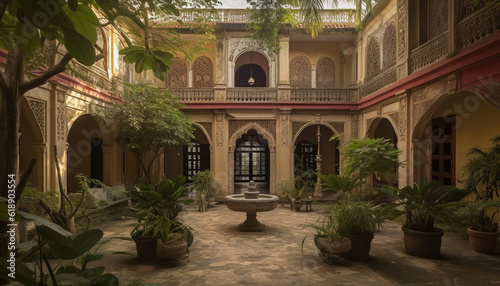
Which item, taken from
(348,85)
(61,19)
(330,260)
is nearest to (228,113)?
(348,85)

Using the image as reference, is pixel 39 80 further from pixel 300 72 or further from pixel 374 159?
pixel 300 72

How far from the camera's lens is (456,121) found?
8555 millimetres

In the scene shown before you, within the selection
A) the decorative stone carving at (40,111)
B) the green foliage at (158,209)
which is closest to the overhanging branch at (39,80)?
the green foliage at (158,209)

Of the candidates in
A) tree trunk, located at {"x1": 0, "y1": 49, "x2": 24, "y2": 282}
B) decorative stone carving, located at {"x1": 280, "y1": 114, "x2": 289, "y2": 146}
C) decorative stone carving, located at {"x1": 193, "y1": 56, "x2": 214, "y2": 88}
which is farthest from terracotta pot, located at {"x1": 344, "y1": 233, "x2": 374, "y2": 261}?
decorative stone carving, located at {"x1": 193, "y1": 56, "x2": 214, "y2": 88}

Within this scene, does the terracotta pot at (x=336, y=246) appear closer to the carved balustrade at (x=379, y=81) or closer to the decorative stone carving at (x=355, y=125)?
the carved balustrade at (x=379, y=81)

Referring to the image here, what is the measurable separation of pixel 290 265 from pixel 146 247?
2.40 m

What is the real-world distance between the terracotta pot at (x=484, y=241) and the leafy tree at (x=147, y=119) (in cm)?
790

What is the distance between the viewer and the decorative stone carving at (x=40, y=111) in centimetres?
657

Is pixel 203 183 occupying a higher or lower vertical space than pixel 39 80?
lower

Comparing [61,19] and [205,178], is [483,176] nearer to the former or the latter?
[61,19]

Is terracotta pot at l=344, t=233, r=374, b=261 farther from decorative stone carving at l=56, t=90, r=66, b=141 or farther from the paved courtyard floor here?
decorative stone carving at l=56, t=90, r=66, b=141

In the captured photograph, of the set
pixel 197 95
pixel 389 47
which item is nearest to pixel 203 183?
pixel 197 95

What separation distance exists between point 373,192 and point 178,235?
5.73 metres

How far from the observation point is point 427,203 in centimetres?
527
